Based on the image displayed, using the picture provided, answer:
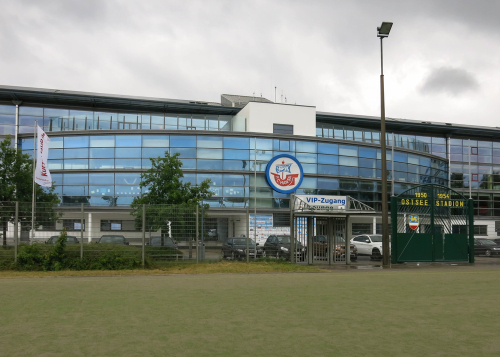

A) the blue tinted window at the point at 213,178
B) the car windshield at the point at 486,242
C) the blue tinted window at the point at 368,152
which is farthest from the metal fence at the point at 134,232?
the blue tinted window at the point at 368,152

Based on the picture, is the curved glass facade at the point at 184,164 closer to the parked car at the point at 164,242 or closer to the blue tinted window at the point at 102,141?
the blue tinted window at the point at 102,141

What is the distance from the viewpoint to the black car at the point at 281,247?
21.8 metres

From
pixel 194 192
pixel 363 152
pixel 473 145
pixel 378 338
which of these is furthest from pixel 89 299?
pixel 473 145

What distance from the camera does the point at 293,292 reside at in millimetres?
12211

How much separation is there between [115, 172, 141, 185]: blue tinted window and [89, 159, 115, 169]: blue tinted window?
3.16 ft

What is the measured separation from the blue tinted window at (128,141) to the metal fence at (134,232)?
2114 centimetres

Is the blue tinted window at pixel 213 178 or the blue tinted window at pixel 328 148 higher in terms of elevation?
the blue tinted window at pixel 328 148

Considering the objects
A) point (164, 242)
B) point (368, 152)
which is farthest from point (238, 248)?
point (368, 152)

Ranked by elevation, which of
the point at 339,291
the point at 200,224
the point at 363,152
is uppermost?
the point at 363,152

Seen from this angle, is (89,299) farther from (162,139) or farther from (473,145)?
(473,145)

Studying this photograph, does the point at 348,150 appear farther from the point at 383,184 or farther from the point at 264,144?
the point at 383,184

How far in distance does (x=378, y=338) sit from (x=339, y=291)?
5547 mm

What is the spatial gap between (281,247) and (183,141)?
21686 millimetres

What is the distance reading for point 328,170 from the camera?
44219 mm
